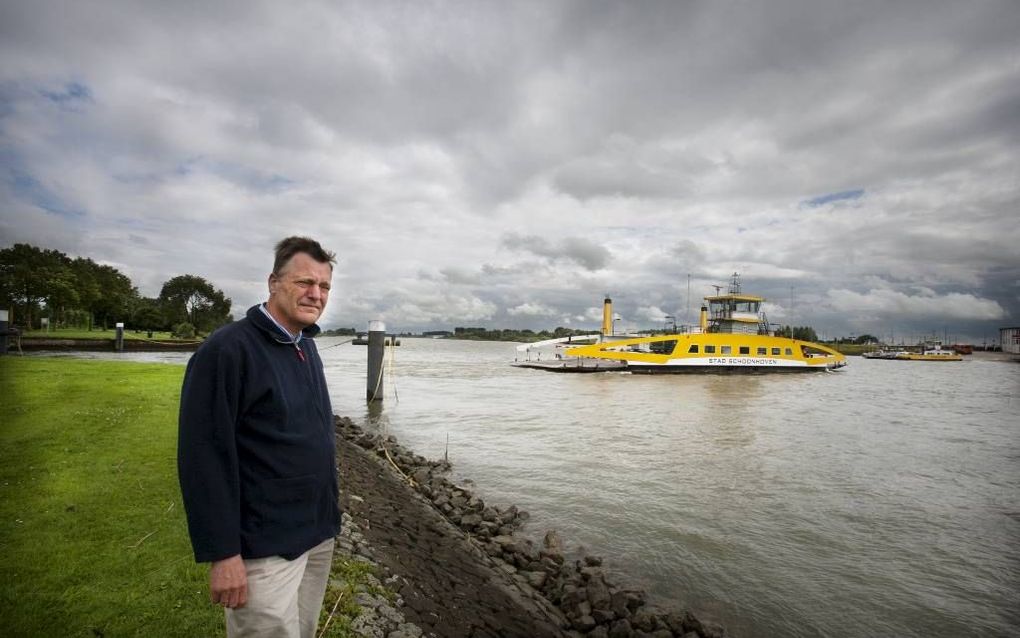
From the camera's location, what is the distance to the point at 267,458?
221 centimetres

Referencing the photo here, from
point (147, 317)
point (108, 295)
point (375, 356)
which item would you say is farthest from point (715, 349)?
point (147, 317)

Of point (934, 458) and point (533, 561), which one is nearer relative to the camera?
point (533, 561)

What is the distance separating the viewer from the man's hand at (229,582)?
2.01m

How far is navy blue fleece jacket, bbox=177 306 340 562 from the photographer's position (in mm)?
1976

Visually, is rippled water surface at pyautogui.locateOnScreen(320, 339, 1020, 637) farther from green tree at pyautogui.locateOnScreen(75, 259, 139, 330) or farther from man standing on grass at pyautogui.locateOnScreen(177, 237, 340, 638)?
green tree at pyautogui.locateOnScreen(75, 259, 139, 330)

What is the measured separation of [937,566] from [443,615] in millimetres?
7652

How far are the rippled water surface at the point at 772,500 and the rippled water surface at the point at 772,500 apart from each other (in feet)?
0.13

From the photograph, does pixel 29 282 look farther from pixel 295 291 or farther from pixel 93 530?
pixel 295 291

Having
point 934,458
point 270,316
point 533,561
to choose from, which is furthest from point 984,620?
point 934,458

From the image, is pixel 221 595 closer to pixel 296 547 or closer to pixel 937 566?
pixel 296 547

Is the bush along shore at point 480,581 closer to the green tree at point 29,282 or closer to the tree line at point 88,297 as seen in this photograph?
the tree line at point 88,297

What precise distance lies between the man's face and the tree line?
141 feet

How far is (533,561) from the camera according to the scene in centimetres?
667

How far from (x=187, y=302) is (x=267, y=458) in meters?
88.4
